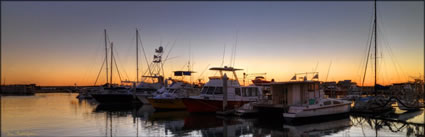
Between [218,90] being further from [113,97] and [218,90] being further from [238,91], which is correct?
[113,97]

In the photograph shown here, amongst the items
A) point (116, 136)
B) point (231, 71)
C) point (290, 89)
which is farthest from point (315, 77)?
point (116, 136)

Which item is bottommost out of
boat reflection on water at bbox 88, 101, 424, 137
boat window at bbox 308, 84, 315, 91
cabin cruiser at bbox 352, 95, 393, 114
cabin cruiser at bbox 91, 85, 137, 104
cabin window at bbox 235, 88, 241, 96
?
cabin cruiser at bbox 91, 85, 137, 104

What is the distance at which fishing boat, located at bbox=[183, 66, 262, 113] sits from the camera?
2769 centimetres

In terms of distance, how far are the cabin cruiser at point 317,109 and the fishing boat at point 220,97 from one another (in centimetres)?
682

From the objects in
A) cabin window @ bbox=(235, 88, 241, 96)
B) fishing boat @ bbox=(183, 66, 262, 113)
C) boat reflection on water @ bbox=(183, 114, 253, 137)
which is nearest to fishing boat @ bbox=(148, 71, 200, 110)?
fishing boat @ bbox=(183, 66, 262, 113)

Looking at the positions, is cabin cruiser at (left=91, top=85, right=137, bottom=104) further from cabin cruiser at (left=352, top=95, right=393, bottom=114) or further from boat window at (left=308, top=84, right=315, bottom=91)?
cabin cruiser at (left=352, top=95, right=393, bottom=114)

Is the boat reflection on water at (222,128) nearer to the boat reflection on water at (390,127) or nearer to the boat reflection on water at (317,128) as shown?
the boat reflection on water at (317,128)

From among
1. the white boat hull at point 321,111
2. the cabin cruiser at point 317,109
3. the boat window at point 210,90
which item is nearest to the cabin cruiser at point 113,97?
the boat window at point 210,90

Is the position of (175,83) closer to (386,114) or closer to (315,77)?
(315,77)

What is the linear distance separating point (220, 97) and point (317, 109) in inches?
348

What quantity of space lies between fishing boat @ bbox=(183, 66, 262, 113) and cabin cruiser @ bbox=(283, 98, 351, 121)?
6.82 m

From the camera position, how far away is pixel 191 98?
92.9 ft

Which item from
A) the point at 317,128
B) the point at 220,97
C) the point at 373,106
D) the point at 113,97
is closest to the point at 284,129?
the point at 317,128

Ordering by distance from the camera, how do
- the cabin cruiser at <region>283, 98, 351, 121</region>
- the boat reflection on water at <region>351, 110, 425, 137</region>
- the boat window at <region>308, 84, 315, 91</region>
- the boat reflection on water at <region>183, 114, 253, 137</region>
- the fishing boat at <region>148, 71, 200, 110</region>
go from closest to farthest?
1. the boat reflection on water at <region>351, 110, 425, 137</region>
2. the boat reflection on water at <region>183, 114, 253, 137</region>
3. the cabin cruiser at <region>283, 98, 351, 121</region>
4. the boat window at <region>308, 84, 315, 91</region>
5. the fishing boat at <region>148, 71, 200, 110</region>
